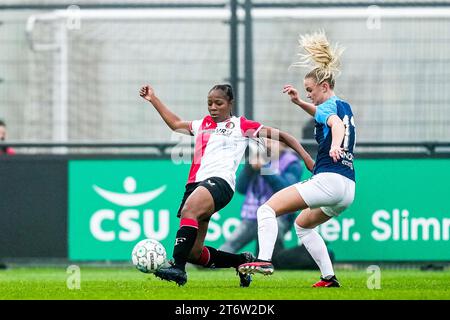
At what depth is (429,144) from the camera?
52.9 feet

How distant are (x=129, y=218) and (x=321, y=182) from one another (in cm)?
580

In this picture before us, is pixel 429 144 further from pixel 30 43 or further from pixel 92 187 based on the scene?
pixel 30 43

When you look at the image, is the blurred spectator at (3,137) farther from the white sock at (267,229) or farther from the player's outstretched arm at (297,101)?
the white sock at (267,229)

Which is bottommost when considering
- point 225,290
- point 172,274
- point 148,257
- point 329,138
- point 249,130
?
point 225,290

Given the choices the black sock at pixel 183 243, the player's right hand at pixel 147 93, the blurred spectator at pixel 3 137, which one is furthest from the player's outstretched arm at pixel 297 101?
the blurred spectator at pixel 3 137

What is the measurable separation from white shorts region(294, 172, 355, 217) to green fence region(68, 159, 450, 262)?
5207 millimetres

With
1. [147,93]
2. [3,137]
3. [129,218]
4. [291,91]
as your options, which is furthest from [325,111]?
[3,137]

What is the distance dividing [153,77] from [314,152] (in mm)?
2412

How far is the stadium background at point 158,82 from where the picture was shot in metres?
16.1

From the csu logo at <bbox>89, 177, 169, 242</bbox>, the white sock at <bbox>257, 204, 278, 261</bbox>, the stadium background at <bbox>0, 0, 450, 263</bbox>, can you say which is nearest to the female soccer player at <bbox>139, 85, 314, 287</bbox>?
the white sock at <bbox>257, 204, 278, 261</bbox>

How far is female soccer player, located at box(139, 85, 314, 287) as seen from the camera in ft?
34.3

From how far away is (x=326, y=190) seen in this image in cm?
1029

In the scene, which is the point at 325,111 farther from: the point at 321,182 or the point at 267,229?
the point at 267,229

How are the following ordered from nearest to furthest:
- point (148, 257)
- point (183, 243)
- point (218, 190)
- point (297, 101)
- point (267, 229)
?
1. point (267, 229)
2. point (183, 243)
3. point (218, 190)
4. point (148, 257)
5. point (297, 101)
